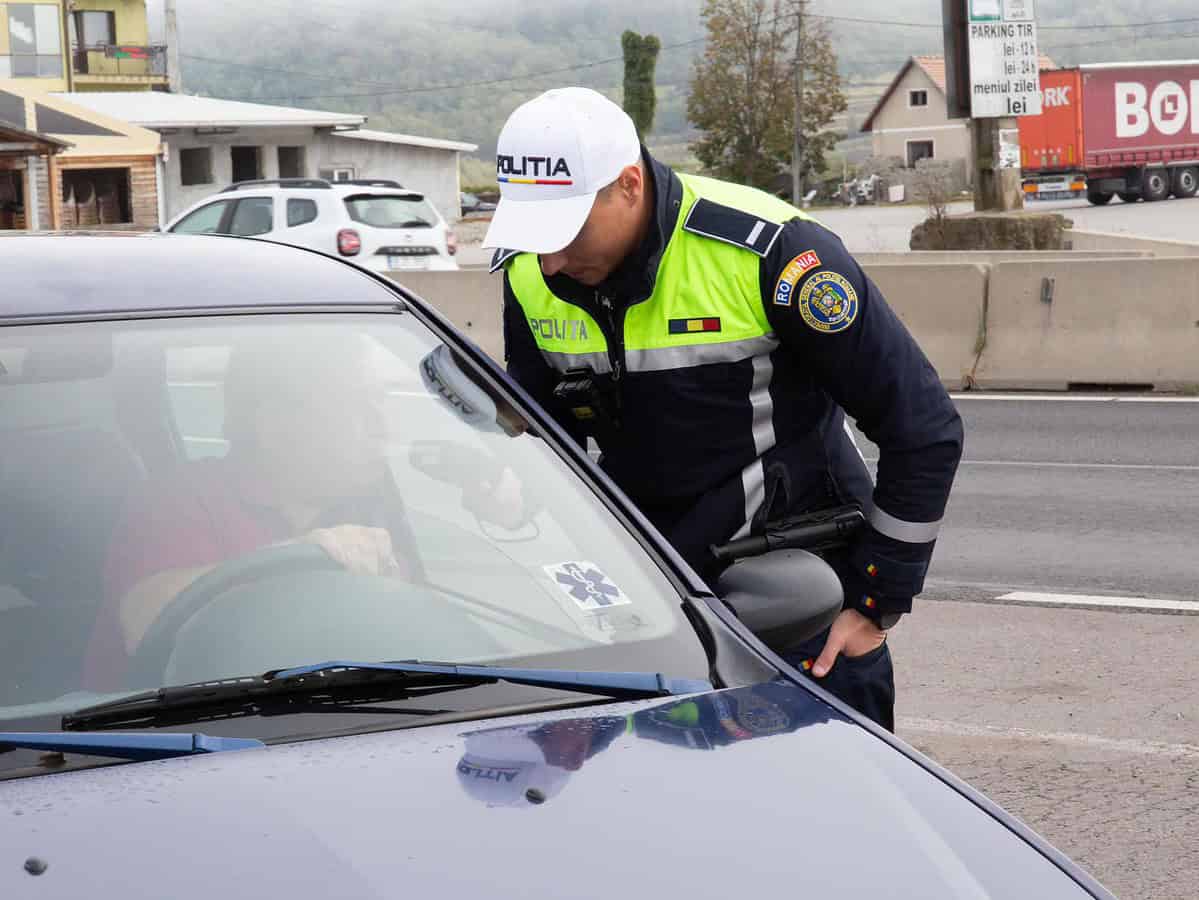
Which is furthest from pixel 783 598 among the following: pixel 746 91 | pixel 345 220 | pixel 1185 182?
pixel 746 91

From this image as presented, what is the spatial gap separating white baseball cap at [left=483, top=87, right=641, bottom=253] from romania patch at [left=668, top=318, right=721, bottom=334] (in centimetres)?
29

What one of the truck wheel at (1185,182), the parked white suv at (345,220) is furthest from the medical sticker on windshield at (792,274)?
the truck wheel at (1185,182)

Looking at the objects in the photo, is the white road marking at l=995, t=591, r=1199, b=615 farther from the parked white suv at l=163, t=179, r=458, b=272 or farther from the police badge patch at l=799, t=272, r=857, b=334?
the parked white suv at l=163, t=179, r=458, b=272

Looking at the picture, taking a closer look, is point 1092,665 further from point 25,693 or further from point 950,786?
point 25,693

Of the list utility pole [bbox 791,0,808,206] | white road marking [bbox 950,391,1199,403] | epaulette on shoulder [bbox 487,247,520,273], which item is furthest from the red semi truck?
epaulette on shoulder [bbox 487,247,520,273]

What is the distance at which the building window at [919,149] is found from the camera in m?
110

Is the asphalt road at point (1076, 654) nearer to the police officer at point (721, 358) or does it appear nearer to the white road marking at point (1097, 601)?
the white road marking at point (1097, 601)

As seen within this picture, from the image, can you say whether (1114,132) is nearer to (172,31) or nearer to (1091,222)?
(1091,222)

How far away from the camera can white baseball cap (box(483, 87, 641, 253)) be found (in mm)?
3049

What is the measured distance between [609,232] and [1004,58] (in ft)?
62.9

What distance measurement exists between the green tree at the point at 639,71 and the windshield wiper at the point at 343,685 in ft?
263

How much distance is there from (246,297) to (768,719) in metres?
1.13

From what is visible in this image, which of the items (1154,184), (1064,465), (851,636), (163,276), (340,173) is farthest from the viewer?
(340,173)

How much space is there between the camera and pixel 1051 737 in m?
5.18
